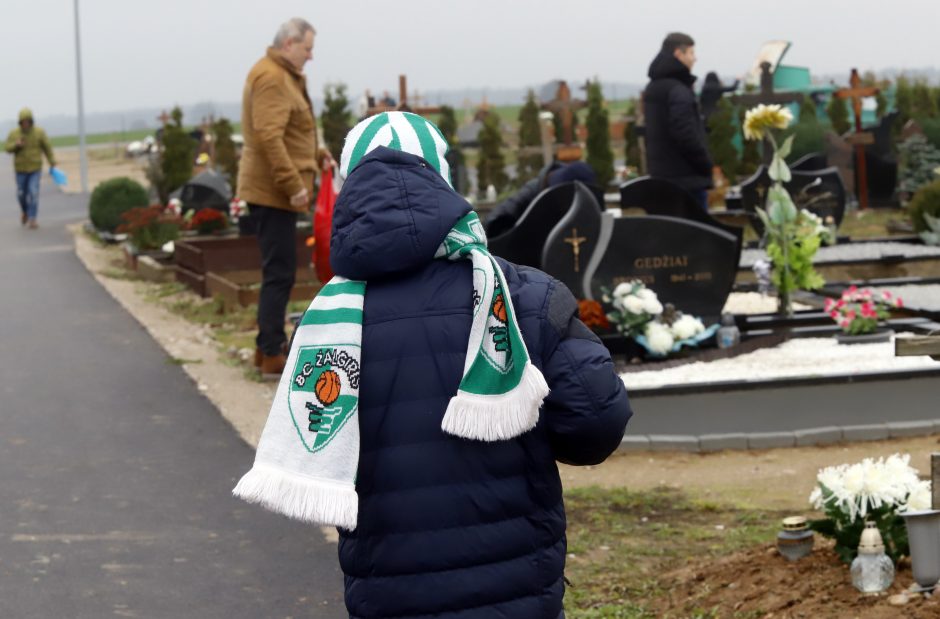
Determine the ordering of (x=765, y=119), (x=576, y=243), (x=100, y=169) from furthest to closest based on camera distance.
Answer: (x=100, y=169) → (x=765, y=119) → (x=576, y=243)

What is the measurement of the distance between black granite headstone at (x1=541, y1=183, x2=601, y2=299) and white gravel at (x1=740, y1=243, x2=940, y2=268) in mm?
5473

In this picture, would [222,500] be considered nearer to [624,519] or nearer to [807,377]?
[624,519]

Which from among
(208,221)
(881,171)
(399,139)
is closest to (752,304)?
(208,221)

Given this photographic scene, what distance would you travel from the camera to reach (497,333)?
3260mm

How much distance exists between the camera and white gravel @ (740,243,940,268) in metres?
15.2

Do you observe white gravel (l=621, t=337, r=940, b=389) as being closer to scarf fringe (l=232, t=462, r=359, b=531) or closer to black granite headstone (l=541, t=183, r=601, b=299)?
black granite headstone (l=541, t=183, r=601, b=299)

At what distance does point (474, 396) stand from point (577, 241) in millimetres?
6398

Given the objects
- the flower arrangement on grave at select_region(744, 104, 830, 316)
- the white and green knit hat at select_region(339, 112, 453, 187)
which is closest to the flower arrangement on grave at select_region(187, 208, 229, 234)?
the flower arrangement on grave at select_region(744, 104, 830, 316)

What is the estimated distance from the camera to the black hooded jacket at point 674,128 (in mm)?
12219

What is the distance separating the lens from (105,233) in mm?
22047

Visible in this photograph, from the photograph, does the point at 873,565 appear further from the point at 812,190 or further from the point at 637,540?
the point at 812,190

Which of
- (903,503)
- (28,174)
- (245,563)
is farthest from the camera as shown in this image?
(28,174)

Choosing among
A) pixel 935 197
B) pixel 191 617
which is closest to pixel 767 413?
pixel 191 617

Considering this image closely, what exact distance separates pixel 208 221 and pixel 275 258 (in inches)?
373
